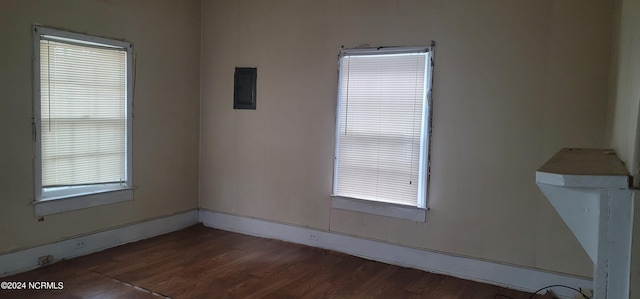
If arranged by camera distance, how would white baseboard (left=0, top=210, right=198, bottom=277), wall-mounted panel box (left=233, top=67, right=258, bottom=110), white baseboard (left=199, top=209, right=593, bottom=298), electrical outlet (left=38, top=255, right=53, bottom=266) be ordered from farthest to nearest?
wall-mounted panel box (left=233, top=67, right=258, bottom=110), electrical outlet (left=38, top=255, right=53, bottom=266), white baseboard (left=0, top=210, right=198, bottom=277), white baseboard (left=199, top=209, right=593, bottom=298)

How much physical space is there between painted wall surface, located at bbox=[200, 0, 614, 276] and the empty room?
1 cm

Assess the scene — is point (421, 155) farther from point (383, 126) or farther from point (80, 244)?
point (80, 244)

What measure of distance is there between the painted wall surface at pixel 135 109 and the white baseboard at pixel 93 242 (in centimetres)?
7

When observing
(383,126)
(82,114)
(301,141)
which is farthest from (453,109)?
(82,114)

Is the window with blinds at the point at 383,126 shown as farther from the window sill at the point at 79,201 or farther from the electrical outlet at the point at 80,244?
the electrical outlet at the point at 80,244

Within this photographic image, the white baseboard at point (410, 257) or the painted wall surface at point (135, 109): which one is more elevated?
the painted wall surface at point (135, 109)

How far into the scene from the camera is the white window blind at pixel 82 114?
12.5 ft

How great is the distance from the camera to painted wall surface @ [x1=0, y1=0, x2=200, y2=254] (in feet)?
11.6

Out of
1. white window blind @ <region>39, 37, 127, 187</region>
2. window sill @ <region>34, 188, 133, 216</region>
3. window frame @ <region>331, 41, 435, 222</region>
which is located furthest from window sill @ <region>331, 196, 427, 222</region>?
white window blind @ <region>39, 37, 127, 187</region>

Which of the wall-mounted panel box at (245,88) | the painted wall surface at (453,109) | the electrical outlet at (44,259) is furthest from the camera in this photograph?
the wall-mounted panel box at (245,88)

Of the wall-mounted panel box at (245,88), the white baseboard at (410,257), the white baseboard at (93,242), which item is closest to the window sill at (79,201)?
the white baseboard at (93,242)

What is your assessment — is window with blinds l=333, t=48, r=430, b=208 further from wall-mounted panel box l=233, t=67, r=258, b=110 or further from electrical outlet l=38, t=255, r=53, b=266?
electrical outlet l=38, t=255, r=53, b=266

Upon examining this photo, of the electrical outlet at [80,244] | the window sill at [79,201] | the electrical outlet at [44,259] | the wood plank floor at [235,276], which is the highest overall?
the window sill at [79,201]

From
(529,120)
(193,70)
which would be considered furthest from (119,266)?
(529,120)
